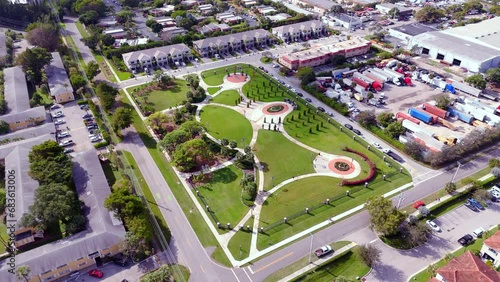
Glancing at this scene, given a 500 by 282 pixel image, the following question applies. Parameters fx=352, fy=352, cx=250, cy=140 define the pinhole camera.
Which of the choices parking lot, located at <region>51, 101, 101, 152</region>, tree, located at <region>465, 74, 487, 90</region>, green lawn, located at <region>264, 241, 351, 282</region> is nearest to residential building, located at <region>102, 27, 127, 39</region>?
parking lot, located at <region>51, 101, 101, 152</region>

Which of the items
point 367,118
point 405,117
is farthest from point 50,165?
point 405,117

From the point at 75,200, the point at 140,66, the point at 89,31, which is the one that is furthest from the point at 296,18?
the point at 75,200

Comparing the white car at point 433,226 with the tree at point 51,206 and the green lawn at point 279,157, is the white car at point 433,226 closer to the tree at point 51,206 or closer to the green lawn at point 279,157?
the green lawn at point 279,157

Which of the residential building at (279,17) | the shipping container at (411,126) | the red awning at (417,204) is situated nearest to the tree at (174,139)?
the red awning at (417,204)

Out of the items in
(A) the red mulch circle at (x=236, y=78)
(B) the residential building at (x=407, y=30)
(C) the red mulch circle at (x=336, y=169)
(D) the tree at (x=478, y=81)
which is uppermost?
(B) the residential building at (x=407, y=30)

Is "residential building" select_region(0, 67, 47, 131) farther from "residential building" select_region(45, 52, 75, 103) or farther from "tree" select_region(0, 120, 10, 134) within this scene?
"residential building" select_region(45, 52, 75, 103)

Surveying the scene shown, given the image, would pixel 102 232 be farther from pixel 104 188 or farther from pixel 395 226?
pixel 395 226
